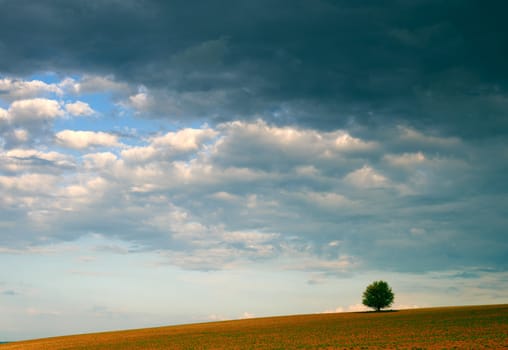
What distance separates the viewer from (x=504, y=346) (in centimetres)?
4212

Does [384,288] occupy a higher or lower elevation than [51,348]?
higher

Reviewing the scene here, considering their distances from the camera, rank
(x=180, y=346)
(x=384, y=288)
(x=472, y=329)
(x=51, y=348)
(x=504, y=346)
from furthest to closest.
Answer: (x=384, y=288) → (x=51, y=348) → (x=180, y=346) → (x=472, y=329) → (x=504, y=346)

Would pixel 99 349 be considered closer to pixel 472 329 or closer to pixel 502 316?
pixel 472 329

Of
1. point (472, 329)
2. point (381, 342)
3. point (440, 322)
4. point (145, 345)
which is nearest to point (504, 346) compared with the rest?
point (381, 342)

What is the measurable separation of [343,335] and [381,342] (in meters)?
11.8

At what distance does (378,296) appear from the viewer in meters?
113

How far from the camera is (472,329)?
192 feet

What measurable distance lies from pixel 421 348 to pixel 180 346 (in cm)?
3381

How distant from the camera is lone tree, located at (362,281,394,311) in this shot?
370ft

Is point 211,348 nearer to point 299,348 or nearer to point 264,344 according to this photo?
point 264,344

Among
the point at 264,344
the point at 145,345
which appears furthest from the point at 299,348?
the point at 145,345

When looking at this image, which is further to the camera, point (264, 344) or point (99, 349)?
point (99, 349)

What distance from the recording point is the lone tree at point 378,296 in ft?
370

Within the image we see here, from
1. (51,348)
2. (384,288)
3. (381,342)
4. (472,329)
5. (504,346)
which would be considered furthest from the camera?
(384,288)
